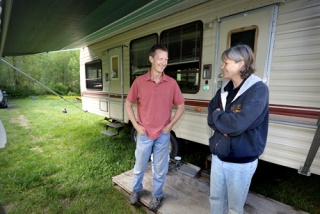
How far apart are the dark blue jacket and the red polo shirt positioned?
66 centimetres

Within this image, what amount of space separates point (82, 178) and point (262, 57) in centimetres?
300

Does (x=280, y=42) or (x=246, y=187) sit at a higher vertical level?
(x=280, y=42)

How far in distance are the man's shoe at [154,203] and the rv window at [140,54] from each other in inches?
91.4

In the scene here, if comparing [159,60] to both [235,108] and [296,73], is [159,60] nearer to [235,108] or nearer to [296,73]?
[235,108]

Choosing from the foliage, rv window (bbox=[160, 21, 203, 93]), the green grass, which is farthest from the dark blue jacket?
the foliage

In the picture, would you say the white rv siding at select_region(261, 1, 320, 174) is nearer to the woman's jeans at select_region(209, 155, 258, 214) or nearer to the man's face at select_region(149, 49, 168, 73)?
the woman's jeans at select_region(209, 155, 258, 214)

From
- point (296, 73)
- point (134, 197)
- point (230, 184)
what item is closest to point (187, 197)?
point (134, 197)

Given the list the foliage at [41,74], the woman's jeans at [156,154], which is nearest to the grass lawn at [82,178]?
the woman's jeans at [156,154]

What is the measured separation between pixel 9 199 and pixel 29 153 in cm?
167

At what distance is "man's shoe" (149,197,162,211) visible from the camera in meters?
2.02

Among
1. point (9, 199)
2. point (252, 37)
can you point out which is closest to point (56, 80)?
point (9, 199)

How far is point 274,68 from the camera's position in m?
2.03

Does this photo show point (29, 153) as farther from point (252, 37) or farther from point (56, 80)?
point (56, 80)

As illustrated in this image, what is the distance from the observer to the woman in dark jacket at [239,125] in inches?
46.1
